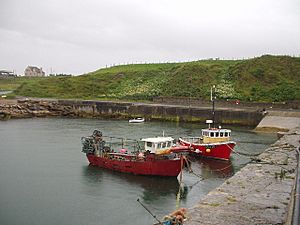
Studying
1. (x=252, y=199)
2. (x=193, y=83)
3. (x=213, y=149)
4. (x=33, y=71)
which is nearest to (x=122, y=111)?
(x=193, y=83)

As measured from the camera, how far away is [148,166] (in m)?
20.7

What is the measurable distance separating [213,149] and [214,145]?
0.34m

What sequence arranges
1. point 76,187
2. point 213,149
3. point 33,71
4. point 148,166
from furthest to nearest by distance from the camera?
1. point 33,71
2. point 213,149
3. point 148,166
4. point 76,187

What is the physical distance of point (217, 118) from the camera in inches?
1774

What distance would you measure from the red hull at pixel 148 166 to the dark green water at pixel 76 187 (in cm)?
37

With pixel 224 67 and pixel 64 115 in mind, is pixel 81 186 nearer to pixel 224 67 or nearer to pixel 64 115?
pixel 64 115

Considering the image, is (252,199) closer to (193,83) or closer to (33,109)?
(33,109)

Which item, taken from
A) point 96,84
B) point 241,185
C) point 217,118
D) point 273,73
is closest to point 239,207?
point 241,185

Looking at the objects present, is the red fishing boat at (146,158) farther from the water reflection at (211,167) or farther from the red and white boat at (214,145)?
the red and white boat at (214,145)

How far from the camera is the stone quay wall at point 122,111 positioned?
44.2 m

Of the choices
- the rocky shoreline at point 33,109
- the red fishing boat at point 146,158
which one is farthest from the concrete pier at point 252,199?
the rocky shoreline at point 33,109

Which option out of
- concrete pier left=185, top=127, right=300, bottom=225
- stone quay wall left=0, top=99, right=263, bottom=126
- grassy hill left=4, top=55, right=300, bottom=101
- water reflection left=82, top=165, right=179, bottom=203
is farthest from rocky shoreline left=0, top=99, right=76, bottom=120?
concrete pier left=185, top=127, right=300, bottom=225

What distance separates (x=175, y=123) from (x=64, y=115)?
62.2 ft

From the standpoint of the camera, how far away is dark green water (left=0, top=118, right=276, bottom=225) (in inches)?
590
